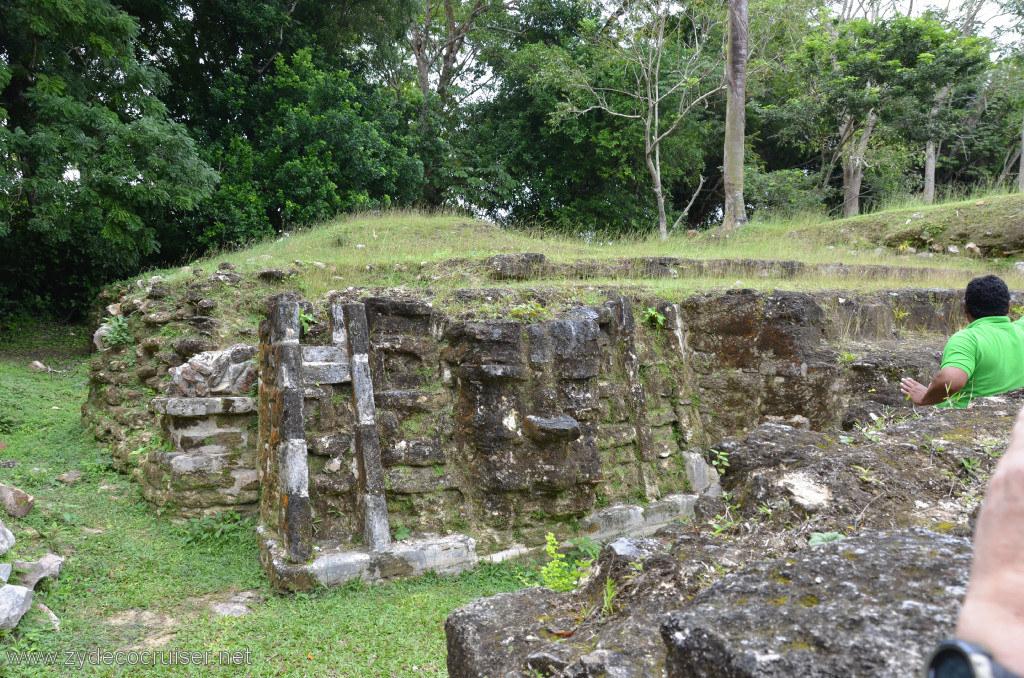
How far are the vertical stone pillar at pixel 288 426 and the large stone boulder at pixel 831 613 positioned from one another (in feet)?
11.3

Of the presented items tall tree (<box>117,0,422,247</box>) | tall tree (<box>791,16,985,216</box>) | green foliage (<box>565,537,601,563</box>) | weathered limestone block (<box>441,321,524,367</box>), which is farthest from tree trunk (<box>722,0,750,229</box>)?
green foliage (<box>565,537,601,563</box>)

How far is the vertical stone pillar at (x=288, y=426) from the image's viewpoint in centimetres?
433

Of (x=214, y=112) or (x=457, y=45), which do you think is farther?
(x=457, y=45)

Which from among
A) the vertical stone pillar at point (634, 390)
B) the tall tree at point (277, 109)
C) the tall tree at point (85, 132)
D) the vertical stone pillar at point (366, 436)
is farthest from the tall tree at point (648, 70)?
the vertical stone pillar at point (366, 436)

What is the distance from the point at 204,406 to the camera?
5.27 meters

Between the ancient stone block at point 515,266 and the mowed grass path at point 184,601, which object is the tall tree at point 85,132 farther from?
the ancient stone block at point 515,266

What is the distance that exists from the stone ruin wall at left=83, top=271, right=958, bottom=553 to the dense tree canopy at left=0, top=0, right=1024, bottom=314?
530 centimetres

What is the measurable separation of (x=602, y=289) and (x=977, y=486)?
441cm

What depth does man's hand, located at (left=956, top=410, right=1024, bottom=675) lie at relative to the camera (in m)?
0.78

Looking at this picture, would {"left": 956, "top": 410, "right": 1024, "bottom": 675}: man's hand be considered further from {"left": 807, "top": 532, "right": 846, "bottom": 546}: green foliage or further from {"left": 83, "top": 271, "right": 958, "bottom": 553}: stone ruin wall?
{"left": 83, "top": 271, "right": 958, "bottom": 553}: stone ruin wall

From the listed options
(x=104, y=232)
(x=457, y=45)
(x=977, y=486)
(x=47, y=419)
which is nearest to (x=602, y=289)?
(x=977, y=486)

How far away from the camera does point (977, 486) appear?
206cm

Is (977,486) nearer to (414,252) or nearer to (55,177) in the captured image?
(414,252)

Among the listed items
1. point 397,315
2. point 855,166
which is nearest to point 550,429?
point 397,315
